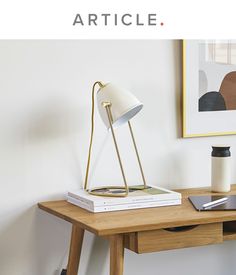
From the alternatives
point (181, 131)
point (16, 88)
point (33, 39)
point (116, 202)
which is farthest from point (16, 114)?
point (181, 131)

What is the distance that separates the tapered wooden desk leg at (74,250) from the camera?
2232 millimetres

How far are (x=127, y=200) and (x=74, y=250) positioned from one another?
303 millimetres

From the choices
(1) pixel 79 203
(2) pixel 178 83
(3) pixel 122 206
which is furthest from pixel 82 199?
(2) pixel 178 83

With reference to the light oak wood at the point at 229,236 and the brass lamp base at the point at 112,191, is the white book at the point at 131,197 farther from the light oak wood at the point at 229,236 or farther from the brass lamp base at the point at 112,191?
the light oak wood at the point at 229,236

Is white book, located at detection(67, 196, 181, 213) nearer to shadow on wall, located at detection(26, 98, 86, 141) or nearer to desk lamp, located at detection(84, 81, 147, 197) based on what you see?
desk lamp, located at detection(84, 81, 147, 197)

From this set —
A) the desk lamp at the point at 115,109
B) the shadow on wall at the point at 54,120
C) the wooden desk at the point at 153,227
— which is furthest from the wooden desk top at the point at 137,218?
the shadow on wall at the point at 54,120

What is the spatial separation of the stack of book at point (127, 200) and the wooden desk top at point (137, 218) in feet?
0.07

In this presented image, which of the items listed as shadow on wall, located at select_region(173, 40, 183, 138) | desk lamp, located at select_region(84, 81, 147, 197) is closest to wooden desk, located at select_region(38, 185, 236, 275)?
desk lamp, located at select_region(84, 81, 147, 197)

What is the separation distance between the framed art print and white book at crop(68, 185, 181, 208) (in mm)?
385

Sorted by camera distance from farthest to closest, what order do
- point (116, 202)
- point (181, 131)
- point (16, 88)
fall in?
point (181, 131)
point (16, 88)
point (116, 202)

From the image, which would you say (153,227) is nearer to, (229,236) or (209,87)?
(229,236)

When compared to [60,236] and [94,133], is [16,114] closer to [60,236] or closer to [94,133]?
[94,133]
